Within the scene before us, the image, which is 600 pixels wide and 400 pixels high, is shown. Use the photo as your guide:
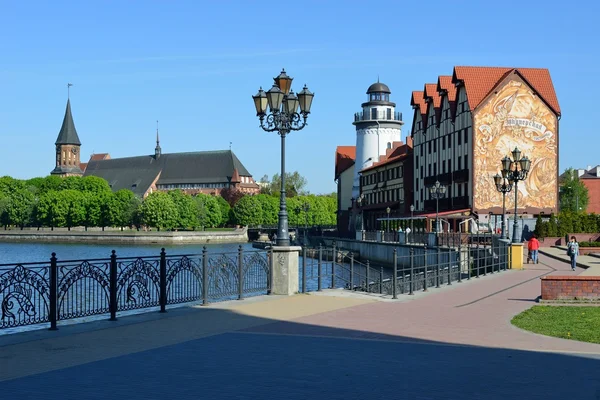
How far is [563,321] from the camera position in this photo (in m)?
15.6

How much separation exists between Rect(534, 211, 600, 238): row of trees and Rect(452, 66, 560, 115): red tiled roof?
34.9 feet

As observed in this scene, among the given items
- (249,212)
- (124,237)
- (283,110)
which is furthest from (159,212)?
(283,110)

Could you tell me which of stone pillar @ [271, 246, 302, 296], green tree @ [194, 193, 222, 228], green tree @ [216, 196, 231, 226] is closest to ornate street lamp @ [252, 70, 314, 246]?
stone pillar @ [271, 246, 302, 296]

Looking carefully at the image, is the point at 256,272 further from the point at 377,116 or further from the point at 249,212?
the point at 249,212

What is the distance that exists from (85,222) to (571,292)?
125 m

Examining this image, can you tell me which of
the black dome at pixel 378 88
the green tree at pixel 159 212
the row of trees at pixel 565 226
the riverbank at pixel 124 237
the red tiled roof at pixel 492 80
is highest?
the black dome at pixel 378 88

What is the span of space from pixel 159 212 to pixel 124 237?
34.9 ft

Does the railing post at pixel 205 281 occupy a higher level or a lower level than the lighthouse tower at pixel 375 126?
lower

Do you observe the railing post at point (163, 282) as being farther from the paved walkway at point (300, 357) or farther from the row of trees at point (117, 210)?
the row of trees at point (117, 210)

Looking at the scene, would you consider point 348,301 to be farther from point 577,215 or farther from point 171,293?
point 577,215

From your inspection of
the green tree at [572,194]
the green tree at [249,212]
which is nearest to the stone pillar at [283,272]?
the green tree at [572,194]

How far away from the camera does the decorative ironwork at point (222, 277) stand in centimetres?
1875

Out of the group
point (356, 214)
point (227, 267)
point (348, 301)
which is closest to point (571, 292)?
point (348, 301)

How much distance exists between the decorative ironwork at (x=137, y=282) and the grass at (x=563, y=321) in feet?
24.9
